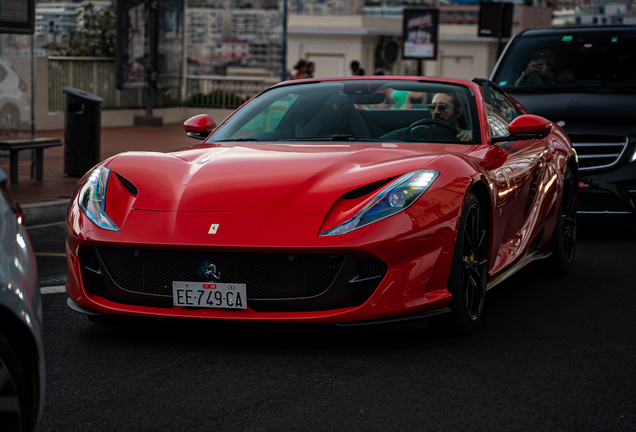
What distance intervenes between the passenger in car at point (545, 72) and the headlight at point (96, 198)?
235 inches

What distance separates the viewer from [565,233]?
682 cm

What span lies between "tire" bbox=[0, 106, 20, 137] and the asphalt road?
784cm

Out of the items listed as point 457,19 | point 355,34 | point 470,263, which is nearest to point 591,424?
point 470,263

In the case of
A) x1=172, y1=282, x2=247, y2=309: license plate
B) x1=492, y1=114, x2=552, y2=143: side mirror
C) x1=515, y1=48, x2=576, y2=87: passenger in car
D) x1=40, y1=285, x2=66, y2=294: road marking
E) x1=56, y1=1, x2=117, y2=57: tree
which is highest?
x1=56, y1=1, x2=117, y2=57: tree

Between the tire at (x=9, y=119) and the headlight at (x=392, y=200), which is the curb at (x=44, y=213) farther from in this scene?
the headlight at (x=392, y=200)

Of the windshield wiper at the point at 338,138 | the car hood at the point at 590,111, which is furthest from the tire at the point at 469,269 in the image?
the car hood at the point at 590,111

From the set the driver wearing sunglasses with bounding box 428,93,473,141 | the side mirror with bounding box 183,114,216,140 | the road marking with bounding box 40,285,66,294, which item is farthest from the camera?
the side mirror with bounding box 183,114,216,140

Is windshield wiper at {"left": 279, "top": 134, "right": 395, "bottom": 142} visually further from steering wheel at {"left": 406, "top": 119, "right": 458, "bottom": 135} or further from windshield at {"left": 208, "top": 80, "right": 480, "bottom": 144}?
steering wheel at {"left": 406, "top": 119, "right": 458, "bottom": 135}

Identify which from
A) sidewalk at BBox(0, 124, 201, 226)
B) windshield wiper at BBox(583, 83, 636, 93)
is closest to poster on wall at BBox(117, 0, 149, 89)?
sidewalk at BBox(0, 124, 201, 226)

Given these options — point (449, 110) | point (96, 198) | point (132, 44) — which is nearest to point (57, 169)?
point (449, 110)

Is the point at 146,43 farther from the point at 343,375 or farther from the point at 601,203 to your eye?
the point at 343,375

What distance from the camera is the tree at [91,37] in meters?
23.2

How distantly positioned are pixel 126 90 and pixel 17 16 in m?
11.2

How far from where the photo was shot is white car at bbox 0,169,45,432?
2.51m
